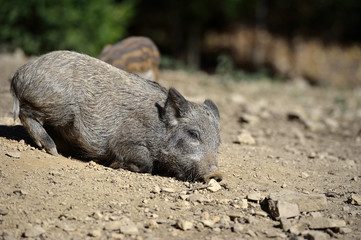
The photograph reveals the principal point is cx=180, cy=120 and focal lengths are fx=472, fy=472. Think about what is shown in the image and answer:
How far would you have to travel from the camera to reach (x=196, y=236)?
13.0 ft

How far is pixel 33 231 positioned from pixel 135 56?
5.23m

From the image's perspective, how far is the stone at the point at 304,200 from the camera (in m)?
4.54

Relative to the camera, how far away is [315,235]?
395cm

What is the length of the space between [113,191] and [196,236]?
1051 millimetres

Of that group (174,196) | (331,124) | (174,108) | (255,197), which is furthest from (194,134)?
(331,124)

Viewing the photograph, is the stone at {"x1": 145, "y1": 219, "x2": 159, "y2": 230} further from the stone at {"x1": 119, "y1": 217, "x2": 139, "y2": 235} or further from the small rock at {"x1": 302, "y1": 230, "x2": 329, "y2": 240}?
the small rock at {"x1": 302, "y1": 230, "x2": 329, "y2": 240}

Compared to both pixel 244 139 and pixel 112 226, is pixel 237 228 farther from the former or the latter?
pixel 244 139

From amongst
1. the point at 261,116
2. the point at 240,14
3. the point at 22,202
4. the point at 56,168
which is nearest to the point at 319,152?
the point at 261,116

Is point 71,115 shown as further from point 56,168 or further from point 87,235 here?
point 87,235

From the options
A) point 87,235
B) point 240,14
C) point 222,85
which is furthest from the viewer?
point 240,14

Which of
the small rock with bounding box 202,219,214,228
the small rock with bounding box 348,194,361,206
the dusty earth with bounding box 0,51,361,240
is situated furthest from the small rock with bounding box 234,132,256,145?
the small rock with bounding box 202,219,214,228

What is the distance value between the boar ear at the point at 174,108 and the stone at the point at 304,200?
1.39 metres

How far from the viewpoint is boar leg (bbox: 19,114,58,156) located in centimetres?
527

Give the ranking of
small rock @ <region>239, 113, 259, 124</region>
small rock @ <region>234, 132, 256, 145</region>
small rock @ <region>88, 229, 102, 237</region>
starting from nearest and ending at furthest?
small rock @ <region>88, 229, 102, 237</region>
small rock @ <region>234, 132, 256, 145</region>
small rock @ <region>239, 113, 259, 124</region>
